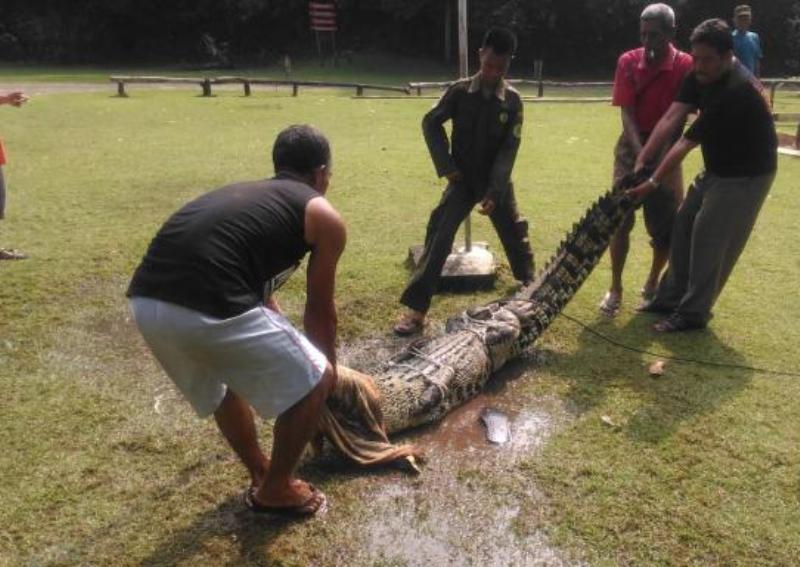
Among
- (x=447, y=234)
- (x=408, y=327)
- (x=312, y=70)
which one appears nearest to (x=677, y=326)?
(x=447, y=234)

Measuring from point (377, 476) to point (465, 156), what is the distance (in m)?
2.46

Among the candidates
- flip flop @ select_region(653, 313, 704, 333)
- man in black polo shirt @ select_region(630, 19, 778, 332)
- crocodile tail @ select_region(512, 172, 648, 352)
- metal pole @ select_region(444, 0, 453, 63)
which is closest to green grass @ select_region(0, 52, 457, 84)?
metal pole @ select_region(444, 0, 453, 63)

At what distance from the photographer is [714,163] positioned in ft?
14.9

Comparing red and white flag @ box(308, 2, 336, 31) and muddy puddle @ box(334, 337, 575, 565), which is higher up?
red and white flag @ box(308, 2, 336, 31)

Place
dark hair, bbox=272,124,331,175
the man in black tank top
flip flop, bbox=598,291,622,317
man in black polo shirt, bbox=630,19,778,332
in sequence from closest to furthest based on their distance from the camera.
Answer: the man in black tank top < dark hair, bbox=272,124,331,175 < man in black polo shirt, bbox=630,19,778,332 < flip flop, bbox=598,291,622,317

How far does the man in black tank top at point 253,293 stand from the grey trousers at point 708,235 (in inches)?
110

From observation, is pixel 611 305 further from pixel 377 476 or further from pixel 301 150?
pixel 301 150

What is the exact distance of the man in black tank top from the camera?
2.56m

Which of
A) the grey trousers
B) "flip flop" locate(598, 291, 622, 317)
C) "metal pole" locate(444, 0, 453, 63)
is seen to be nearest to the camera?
the grey trousers

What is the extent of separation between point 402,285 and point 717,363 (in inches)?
92.1

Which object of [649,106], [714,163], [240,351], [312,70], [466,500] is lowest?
[466,500]

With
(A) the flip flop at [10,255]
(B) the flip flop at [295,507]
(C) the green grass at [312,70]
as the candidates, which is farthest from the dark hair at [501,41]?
(C) the green grass at [312,70]

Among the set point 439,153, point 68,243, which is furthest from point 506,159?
point 68,243

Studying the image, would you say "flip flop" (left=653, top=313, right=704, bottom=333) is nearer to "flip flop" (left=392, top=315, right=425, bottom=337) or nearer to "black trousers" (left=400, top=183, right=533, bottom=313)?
"black trousers" (left=400, top=183, right=533, bottom=313)
